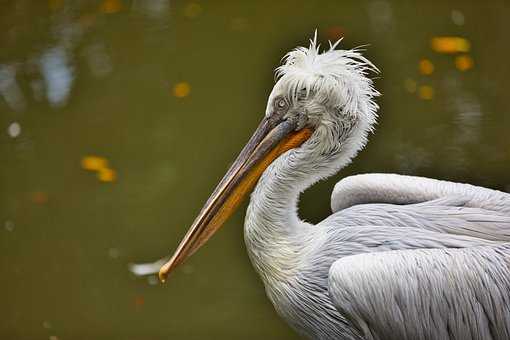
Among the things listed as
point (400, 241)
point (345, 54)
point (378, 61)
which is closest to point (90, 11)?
point (378, 61)

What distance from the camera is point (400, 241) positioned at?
2379 mm

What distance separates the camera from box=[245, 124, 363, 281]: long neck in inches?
99.3

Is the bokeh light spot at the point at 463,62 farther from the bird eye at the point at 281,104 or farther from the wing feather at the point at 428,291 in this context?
the wing feather at the point at 428,291

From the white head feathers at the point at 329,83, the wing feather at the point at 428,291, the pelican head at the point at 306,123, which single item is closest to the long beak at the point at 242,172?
the pelican head at the point at 306,123

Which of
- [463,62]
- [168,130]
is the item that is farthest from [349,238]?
[463,62]

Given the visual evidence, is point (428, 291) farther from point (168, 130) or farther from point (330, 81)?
point (168, 130)

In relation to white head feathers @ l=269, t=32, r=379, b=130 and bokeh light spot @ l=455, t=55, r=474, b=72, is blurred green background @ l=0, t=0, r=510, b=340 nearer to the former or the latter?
bokeh light spot @ l=455, t=55, r=474, b=72

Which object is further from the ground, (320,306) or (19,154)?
(320,306)

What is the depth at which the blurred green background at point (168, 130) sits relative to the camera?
3.65 metres

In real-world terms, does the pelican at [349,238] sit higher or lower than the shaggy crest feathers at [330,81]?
lower

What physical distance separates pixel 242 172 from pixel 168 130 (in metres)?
1.97

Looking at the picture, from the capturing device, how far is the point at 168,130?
4.46 metres

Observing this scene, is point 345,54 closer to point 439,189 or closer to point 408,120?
point 439,189

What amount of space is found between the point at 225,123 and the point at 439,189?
74.9 inches
